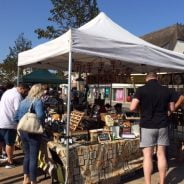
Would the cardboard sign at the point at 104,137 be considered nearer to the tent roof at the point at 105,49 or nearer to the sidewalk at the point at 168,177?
the sidewalk at the point at 168,177

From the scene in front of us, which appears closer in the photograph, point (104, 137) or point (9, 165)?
point (104, 137)

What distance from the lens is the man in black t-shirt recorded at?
17.2 feet

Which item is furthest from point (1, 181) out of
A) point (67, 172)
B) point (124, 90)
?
point (124, 90)

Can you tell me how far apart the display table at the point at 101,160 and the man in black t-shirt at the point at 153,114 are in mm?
719

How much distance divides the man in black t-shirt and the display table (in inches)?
28.3

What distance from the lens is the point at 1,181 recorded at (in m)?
6.04

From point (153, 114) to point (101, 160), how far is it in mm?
1156

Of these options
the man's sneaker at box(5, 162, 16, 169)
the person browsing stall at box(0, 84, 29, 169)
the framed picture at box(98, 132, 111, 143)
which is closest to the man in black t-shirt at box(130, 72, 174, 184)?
the framed picture at box(98, 132, 111, 143)

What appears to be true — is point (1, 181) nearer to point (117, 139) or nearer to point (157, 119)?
point (117, 139)

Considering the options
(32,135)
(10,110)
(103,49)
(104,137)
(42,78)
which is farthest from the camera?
(42,78)

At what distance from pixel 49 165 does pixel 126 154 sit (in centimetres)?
134

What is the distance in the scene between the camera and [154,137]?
529 cm

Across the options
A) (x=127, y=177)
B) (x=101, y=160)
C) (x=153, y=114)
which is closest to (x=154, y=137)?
(x=153, y=114)

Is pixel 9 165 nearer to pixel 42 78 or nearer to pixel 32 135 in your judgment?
pixel 32 135
